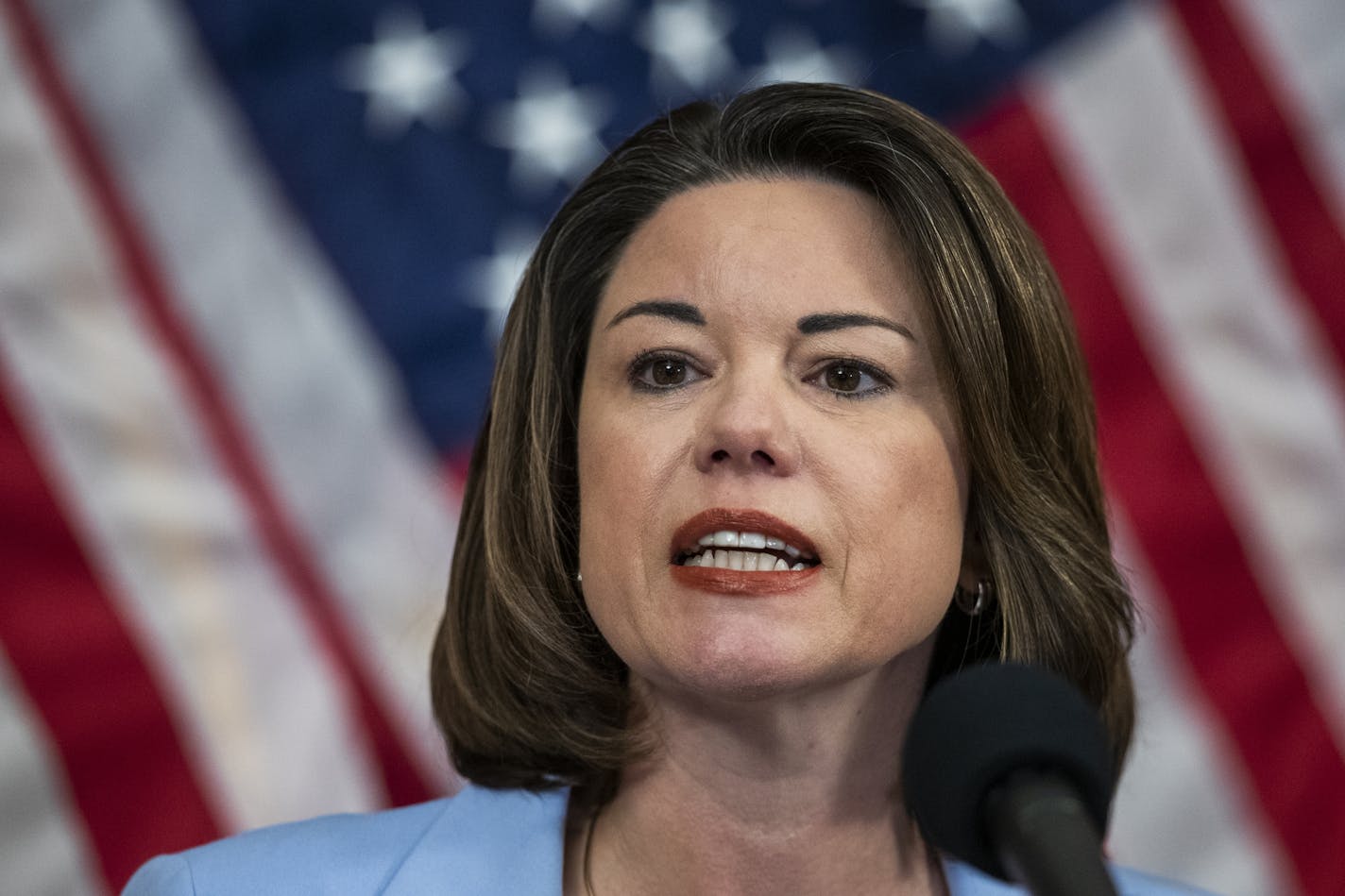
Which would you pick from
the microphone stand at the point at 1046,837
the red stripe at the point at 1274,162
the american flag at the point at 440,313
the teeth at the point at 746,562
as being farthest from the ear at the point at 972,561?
the red stripe at the point at 1274,162

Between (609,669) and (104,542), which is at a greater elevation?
(104,542)

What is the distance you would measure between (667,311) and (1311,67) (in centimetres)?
186

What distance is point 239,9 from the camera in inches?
117

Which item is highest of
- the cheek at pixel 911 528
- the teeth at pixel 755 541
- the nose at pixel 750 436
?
the nose at pixel 750 436

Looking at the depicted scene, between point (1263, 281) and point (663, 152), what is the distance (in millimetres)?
1527

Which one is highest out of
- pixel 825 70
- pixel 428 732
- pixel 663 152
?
pixel 825 70

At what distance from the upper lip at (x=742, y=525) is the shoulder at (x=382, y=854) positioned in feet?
1.65

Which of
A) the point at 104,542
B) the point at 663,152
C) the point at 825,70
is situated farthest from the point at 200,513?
the point at 825,70

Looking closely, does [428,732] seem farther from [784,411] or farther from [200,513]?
[784,411]

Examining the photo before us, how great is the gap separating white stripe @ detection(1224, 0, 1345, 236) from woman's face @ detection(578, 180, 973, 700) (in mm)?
1553

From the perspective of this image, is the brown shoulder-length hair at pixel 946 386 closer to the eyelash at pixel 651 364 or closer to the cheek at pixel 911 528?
the cheek at pixel 911 528

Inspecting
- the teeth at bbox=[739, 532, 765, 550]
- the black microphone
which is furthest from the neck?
the black microphone

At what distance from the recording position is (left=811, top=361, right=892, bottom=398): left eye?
1.75 m

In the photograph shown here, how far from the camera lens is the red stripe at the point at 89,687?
2635 mm
